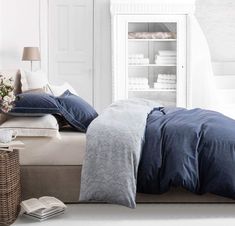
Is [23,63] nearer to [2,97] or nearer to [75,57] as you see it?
[75,57]

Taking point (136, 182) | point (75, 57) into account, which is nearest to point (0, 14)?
point (75, 57)

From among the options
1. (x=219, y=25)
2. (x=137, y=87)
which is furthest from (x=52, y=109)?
(x=219, y=25)

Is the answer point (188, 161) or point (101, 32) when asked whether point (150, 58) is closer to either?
point (101, 32)

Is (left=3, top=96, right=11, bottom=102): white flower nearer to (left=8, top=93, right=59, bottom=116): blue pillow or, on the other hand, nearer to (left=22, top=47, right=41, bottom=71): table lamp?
(left=8, top=93, right=59, bottom=116): blue pillow

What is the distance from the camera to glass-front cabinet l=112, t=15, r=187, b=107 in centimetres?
659

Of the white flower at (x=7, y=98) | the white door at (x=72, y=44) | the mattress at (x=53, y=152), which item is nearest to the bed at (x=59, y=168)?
the mattress at (x=53, y=152)

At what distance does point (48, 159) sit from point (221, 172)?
1.07 metres

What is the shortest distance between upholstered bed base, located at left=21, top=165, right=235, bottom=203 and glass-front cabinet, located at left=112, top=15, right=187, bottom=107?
341cm

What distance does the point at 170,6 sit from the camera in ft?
21.3

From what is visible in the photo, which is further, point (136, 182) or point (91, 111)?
point (91, 111)

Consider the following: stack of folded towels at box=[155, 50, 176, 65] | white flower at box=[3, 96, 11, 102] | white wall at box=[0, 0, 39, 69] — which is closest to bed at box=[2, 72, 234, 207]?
white flower at box=[3, 96, 11, 102]

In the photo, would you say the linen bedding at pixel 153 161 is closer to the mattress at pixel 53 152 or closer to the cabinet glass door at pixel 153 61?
the mattress at pixel 53 152

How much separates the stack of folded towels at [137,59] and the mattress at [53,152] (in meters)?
3.45

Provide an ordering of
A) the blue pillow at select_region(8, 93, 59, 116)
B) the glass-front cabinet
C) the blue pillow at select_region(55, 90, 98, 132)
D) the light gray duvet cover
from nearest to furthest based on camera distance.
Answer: the light gray duvet cover → the blue pillow at select_region(8, 93, 59, 116) → the blue pillow at select_region(55, 90, 98, 132) → the glass-front cabinet
